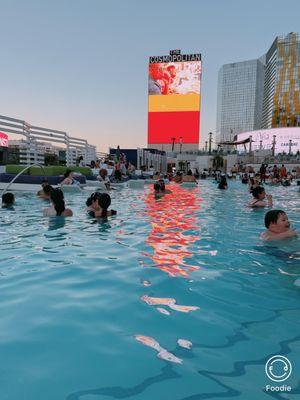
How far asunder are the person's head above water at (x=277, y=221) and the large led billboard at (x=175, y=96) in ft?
190

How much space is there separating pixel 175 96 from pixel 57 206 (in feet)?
190

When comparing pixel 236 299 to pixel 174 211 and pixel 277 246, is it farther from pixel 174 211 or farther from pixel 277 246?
pixel 174 211

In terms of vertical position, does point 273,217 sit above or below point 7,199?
above

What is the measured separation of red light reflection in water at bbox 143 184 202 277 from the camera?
4.43 meters

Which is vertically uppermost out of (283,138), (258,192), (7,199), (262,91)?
(262,91)

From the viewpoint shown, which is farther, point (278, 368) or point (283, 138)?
point (283, 138)

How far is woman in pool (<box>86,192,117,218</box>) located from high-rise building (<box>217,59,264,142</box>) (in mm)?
177860

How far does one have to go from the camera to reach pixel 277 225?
220 inches

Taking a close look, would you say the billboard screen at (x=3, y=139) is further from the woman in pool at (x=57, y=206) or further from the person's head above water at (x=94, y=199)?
the person's head above water at (x=94, y=199)

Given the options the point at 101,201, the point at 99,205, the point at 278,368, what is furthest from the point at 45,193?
the point at 278,368

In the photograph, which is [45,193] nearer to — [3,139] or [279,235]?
[3,139]

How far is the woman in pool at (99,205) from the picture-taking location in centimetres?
775

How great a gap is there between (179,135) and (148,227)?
61.6 meters

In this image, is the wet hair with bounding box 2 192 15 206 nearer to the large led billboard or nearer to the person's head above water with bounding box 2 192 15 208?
the person's head above water with bounding box 2 192 15 208
